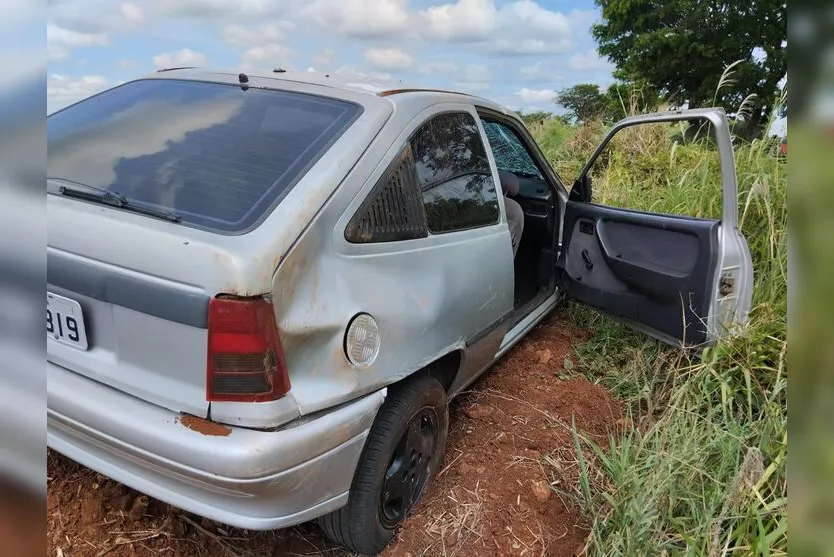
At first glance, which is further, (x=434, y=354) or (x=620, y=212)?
(x=620, y=212)

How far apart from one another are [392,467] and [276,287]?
3.06 feet

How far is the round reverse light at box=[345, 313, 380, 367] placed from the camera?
6.08ft

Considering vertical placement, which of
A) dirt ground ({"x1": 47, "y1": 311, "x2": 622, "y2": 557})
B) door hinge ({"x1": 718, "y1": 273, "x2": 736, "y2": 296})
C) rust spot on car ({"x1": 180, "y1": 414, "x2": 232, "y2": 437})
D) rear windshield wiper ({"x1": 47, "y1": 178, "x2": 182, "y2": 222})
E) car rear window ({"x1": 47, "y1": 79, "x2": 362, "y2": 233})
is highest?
car rear window ({"x1": 47, "y1": 79, "x2": 362, "y2": 233})

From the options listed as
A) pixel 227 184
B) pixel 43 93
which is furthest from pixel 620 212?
pixel 43 93

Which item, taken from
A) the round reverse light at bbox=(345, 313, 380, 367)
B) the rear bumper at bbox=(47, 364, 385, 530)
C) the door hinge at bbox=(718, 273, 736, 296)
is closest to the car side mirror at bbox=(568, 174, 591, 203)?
the door hinge at bbox=(718, 273, 736, 296)

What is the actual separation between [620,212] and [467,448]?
158 cm

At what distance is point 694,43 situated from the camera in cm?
1852

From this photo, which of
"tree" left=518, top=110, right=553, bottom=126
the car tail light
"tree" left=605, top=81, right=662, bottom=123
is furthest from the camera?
"tree" left=518, top=110, right=553, bottom=126

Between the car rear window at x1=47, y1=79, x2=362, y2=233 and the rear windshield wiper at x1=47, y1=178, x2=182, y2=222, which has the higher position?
the car rear window at x1=47, y1=79, x2=362, y2=233

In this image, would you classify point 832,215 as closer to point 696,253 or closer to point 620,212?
point 696,253

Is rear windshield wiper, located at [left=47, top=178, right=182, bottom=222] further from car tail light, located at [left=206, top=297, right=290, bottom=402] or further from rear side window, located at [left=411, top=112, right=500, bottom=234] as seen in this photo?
rear side window, located at [left=411, top=112, right=500, bottom=234]

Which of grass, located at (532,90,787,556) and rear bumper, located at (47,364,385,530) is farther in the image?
grass, located at (532,90,787,556)

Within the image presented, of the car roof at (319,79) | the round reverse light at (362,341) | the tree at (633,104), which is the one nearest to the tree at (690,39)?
the tree at (633,104)

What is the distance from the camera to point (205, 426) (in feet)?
5.44
